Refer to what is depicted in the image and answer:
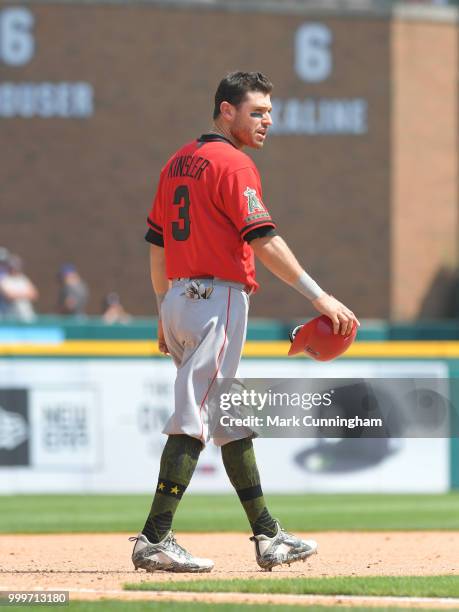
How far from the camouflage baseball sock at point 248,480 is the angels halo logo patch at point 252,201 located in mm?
975

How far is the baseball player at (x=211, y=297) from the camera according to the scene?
5266mm

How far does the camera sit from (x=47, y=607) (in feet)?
15.1

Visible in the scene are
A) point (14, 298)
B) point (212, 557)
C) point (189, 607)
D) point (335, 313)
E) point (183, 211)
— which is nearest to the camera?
point (189, 607)

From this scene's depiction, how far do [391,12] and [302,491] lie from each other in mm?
17169

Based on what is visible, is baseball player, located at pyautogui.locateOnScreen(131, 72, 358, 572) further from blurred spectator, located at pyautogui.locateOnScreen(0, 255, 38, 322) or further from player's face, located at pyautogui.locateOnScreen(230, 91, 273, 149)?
blurred spectator, located at pyautogui.locateOnScreen(0, 255, 38, 322)

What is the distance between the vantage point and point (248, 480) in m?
5.50

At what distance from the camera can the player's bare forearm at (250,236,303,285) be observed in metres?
5.20

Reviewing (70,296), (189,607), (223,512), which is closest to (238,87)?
(189,607)

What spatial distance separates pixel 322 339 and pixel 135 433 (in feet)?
22.5
